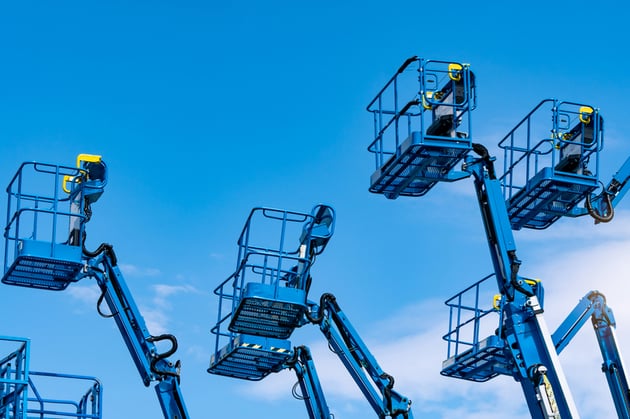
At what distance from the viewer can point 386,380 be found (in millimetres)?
18875

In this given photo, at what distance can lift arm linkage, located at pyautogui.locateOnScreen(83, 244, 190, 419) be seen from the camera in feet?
57.8

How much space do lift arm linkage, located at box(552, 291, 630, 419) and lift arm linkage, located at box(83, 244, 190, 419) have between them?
617 cm

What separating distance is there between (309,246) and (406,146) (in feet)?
11.8

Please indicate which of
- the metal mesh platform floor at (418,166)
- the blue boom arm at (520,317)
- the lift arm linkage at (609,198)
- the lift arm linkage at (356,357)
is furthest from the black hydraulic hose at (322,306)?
the lift arm linkage at (609,198)

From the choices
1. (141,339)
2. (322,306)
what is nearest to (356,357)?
(322,306)

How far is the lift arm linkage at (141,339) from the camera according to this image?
57.8 feet

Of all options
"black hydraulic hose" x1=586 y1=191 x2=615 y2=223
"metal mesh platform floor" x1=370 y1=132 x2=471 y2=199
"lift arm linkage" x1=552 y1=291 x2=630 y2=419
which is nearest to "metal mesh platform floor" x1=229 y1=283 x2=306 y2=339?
"metal mesh platform floor" x1=370 y1=132 x2=471 y2=199

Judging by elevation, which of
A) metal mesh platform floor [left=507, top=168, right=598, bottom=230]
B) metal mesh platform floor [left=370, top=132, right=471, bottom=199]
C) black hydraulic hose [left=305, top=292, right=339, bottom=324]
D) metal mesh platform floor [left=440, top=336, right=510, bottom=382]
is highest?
metal mesh platform floor [left=370, top=132, right=471, bottom=199]

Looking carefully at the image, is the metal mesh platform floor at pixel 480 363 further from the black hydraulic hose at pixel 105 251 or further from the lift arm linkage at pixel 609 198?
the black hydraulic hose at pixel 105 251

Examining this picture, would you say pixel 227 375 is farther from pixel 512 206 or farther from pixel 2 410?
pixel 512 206

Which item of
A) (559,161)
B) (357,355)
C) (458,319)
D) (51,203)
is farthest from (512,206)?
(51,203)

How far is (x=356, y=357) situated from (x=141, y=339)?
12.4 ft

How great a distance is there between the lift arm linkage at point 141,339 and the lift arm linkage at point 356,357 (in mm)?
2635

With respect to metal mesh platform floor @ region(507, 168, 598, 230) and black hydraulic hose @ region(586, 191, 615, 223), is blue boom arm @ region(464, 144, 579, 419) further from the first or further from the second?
black hydraulic hose @ region(586, 191, 615, 223)
